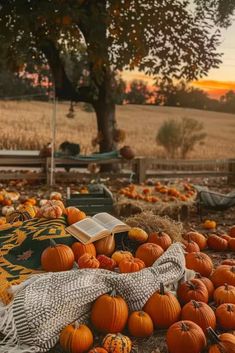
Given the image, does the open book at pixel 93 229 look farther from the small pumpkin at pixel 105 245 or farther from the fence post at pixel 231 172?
the fence post at pixel 231 172

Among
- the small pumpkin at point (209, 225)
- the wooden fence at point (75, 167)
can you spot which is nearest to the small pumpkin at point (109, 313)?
the small pumpkin at point (209, 225)

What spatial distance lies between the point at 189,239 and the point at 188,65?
34.4 ft

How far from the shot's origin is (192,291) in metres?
4.15

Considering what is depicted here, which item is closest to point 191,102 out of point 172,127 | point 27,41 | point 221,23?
point 172,127

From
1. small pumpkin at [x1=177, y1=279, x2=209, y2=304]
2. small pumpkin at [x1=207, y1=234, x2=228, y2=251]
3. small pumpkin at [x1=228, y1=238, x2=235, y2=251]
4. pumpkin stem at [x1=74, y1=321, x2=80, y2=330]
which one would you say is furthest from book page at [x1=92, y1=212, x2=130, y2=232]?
small pumpkin at [x1=228, y1=238, x2=235, y2=251]

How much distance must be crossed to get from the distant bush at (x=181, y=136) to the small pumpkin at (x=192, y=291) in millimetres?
16355

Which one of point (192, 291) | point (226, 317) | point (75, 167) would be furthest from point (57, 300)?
point (75, 167)

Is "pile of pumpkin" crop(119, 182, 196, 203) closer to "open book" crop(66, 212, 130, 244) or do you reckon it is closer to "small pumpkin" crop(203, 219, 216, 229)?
"small pumpkin" crop(203, 219, 216, 229)

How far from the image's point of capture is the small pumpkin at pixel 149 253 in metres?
4.59

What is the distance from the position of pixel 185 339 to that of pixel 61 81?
40.1 ft

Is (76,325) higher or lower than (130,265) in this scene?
lower

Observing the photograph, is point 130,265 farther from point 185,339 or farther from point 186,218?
point 186,218

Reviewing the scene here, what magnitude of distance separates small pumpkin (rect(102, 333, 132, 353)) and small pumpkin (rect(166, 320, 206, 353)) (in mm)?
282

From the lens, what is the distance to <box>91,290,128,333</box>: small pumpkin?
3.75 m
